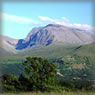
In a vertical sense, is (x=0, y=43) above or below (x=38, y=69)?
above

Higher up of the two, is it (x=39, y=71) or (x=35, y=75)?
(x=39, y=71)

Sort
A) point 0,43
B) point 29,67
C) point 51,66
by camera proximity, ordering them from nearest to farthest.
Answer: point 0,43 < point 29,67 < point 51,66

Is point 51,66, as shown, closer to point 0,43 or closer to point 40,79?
point 40,79

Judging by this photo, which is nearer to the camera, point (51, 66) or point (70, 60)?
point (51, 66)

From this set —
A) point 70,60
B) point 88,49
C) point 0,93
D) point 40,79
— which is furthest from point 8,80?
point 88,49

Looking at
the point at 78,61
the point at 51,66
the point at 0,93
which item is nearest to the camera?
the point at 0,93

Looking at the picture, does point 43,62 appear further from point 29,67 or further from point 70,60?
point 70,60

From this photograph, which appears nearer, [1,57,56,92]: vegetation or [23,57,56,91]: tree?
[1,57,56,92]: vegetation

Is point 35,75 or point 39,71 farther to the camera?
point 39,71

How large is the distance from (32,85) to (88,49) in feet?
614

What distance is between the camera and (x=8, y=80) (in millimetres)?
Result: 17984

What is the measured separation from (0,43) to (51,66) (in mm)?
7112

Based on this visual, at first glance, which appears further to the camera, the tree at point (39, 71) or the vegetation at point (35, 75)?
the tree at point (39, 71)

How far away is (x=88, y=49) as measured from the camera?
19938 centimetres
